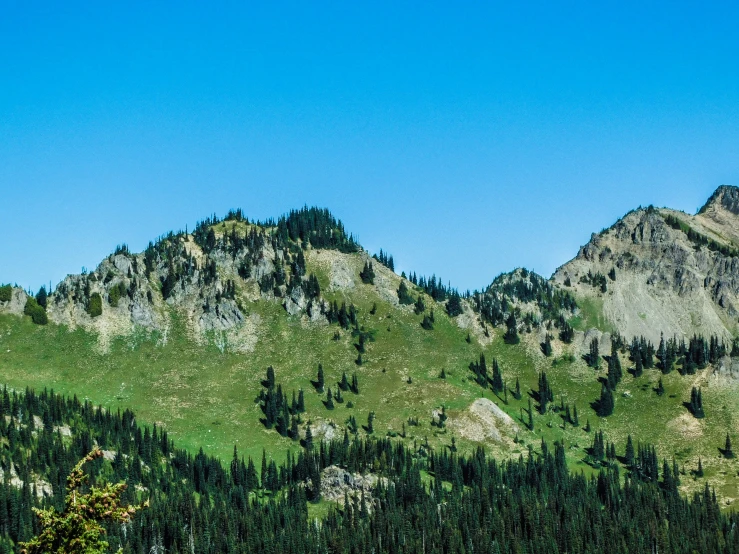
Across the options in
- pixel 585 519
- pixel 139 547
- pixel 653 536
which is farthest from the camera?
pixel 585 519

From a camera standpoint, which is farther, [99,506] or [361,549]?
[361,549]

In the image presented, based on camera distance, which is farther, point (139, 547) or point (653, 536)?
point (653, 536)

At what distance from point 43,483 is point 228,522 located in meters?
47.1

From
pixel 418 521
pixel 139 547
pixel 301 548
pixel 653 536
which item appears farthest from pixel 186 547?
pixel 653 536

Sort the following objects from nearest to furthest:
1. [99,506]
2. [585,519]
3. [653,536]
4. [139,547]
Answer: [99,506]
[139,547]
[653,536]
[585,519]

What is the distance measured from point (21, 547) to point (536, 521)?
7032 inches

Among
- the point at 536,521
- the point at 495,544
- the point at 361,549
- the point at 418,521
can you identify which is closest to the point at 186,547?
the point at 361,549

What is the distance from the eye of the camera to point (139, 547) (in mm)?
171125

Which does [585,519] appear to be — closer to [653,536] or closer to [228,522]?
[653,536]

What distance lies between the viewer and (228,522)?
186m

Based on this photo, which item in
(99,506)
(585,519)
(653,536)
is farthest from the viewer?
(585,519)

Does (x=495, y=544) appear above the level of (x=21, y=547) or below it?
below

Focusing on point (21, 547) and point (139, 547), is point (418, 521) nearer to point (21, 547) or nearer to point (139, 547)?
point (139, 547)

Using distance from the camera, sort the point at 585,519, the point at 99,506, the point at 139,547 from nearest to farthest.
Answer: the point at 99,506
the point at 139,547
the point at 585,519
